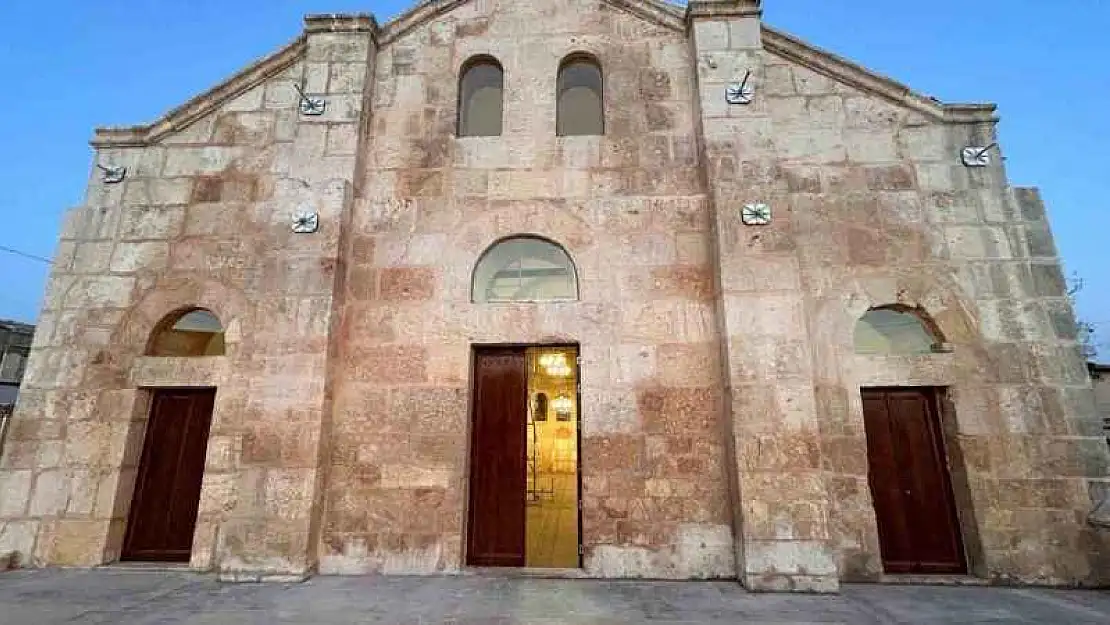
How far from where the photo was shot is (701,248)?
6.57 meters

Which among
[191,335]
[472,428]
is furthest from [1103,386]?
[191,335]

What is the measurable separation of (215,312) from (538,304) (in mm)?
4278

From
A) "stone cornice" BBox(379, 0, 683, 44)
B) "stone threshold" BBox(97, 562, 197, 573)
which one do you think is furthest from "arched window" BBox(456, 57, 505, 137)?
"stone threshold" BBox(97, 562, 197, 573)

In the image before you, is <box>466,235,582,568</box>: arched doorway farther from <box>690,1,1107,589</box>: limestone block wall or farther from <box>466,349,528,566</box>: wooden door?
<box>690,1,1107,589</box>: limestone block wall

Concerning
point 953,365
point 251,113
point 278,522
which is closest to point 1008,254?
point 953,365

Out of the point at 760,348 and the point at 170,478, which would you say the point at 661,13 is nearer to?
the point at 760,348

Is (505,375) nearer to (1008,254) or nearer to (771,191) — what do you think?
(771,191)

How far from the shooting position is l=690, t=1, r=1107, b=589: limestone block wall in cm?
559

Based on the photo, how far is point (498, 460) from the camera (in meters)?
6.23

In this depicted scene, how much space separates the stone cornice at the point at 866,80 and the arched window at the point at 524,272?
429cm

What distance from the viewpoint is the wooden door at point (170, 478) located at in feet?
21.0

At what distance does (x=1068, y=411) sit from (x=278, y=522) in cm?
890

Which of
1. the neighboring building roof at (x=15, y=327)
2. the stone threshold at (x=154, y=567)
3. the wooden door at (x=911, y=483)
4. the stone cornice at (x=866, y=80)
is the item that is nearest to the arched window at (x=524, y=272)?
the wooden door at (x=911, y=483)

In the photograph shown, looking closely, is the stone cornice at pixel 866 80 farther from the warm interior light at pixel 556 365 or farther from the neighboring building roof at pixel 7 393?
the neighboring building roof at pixel 7 393
